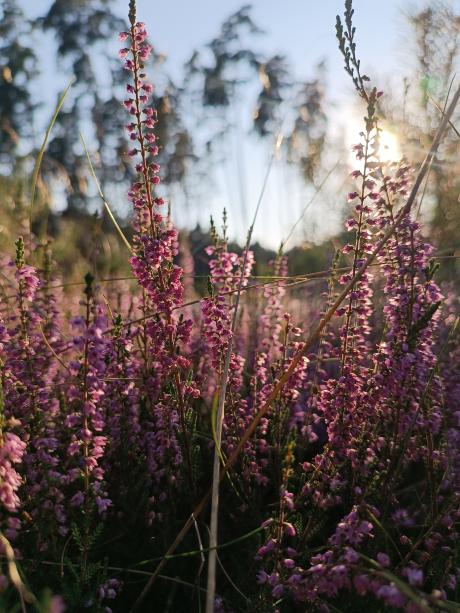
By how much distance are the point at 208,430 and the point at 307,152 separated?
3731 millimetres

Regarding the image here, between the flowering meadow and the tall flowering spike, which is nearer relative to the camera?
the flowering meadow

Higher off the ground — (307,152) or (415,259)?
(307,152)

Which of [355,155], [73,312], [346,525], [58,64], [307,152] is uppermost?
[58,64]

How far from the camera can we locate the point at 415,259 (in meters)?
2.57

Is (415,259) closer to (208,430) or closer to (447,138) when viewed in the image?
(208,430)


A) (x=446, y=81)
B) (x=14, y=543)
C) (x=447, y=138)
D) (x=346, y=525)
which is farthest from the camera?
(x=447, y=138)

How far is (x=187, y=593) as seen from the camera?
253 cm

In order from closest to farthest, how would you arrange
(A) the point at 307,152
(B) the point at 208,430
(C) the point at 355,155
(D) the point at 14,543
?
(D) the point at 14,543
(C) the point at 355,155
(B) the point at 208,430
(A) the point at 307,152

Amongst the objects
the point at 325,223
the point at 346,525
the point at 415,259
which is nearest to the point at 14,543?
the point at 346,525

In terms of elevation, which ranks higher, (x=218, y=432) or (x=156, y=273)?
(x=156, y=273)

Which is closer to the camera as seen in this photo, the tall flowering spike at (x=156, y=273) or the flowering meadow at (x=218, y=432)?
the flowering meadow at (x=218, y=432)

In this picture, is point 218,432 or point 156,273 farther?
point 156,273

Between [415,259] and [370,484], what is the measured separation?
3.04 ft

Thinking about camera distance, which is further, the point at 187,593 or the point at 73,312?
the point at 73,312
